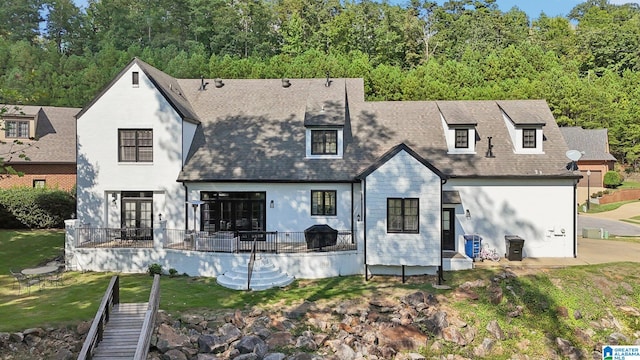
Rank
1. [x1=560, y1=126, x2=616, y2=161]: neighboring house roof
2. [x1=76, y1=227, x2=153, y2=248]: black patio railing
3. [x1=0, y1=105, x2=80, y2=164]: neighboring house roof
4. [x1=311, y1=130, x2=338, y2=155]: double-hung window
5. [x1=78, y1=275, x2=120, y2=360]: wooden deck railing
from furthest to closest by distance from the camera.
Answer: [x1=560, y1=126, x2=616, y2=161]: neighboring house roof → [x1=0, y1=105, x2=80, y2=164]: neighboring house roof → [x1=311, y1=130, x2=338, y2=155]: double-hung window → [x1=76, y1=227, x2=153, y2=248]: black patio railing → [x1=78, y1=275, x2=120, y2=360]: wooden deck railing

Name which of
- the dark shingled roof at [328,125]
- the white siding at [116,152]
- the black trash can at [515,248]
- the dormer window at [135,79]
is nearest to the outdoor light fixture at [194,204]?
the white siding at [116,152]

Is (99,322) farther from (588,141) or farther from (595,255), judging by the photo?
(588,141)

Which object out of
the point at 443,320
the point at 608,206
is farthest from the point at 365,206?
A: the point at 608,206

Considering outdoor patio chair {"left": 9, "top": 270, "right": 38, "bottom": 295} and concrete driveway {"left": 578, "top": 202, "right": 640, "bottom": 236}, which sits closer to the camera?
outdoor patio chair {"left": 9, "top": 270, "right": 38, "bottom": 295}

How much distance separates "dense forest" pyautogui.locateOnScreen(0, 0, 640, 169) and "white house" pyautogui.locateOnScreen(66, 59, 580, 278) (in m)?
18.5

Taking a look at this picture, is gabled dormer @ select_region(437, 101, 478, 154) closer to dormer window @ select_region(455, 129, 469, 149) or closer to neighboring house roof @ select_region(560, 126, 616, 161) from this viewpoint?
dormer window @ select_region(455, 129, 469, 149)

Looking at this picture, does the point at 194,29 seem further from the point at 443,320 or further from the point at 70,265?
the point at 443,320

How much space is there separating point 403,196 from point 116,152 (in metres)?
13.8

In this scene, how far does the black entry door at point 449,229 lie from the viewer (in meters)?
19.6

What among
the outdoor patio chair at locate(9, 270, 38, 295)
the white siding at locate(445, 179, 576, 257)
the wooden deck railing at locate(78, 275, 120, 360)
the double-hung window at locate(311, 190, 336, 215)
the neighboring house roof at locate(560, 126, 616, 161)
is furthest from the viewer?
the neighboring house roof at locate(560, 126, 616, 161)

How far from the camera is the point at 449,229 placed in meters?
19.6

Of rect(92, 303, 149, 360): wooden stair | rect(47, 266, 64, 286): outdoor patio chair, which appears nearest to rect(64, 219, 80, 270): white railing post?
rect(47, 266, 64, 286): outdoor patio chair

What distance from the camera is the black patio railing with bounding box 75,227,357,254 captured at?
17828 mm

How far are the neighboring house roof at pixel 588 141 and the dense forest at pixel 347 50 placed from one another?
9.26 ft
